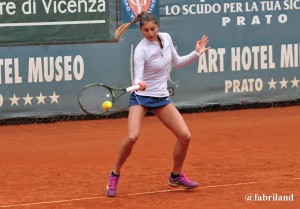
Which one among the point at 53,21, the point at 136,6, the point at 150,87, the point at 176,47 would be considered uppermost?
the point at 136,6

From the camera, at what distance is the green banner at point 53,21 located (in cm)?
1347

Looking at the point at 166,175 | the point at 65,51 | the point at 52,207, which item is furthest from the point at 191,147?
the point at 52,207

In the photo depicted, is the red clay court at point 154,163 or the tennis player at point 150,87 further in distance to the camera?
the red clay court at point 154,163

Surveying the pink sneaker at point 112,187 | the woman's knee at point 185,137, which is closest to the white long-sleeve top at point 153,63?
the woman's knee at point 185,137

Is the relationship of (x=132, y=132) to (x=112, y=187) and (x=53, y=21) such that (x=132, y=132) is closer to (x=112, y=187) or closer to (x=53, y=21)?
(x=112, y=187)

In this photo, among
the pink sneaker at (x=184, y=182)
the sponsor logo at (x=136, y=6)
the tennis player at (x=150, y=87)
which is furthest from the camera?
the sponsor logo at (x=136, y=6)

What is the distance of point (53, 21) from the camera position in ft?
44.9

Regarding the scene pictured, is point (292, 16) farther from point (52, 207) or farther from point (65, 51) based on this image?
point (52, 207)

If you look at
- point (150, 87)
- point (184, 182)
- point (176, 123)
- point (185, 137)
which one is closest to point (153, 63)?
point (150, 87)

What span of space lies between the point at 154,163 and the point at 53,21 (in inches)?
150

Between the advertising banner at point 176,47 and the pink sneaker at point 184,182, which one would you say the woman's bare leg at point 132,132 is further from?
the advertising banner at point 176,47

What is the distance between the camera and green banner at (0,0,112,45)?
13469 millimetres

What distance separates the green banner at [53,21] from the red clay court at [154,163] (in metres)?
1.32

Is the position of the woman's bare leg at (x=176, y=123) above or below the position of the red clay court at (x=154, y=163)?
above
